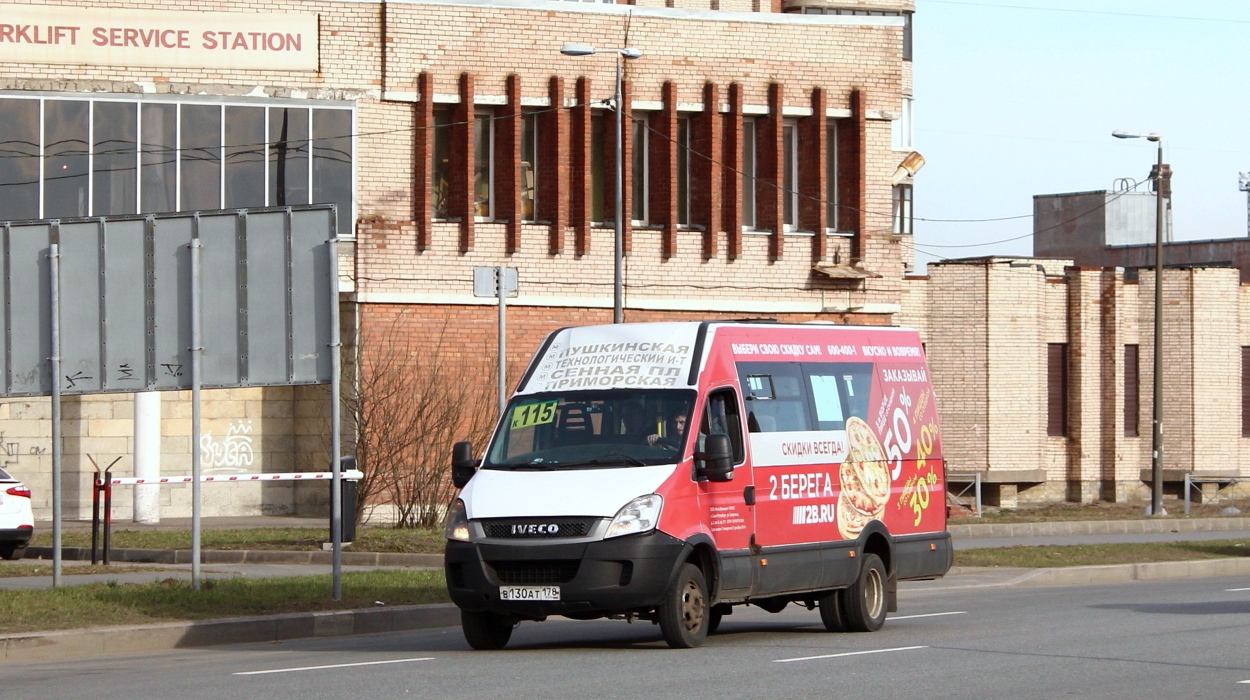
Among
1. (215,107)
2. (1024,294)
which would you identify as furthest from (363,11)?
(1024,294)

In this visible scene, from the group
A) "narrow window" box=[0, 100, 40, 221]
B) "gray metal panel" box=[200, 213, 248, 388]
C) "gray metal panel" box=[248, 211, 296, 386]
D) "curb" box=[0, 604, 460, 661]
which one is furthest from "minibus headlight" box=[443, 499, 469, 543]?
"narrow window" box=[0, 100, 40, 221]

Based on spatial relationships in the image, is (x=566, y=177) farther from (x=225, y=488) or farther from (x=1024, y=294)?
(x=1024, y=294)

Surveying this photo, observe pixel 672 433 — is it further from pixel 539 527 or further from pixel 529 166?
pixel 529 166

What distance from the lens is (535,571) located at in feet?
40.5

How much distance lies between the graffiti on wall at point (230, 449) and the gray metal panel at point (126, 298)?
16.7 m

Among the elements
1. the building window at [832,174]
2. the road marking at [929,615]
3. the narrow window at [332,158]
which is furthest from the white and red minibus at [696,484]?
the building window at [832,174]

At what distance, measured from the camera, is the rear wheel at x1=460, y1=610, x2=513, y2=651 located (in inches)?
515

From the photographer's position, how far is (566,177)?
109 ft

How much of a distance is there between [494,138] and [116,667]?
71.0ft

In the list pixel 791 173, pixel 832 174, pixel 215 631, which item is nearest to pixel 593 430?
pixel 215 631

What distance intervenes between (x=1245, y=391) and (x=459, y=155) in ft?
76.9

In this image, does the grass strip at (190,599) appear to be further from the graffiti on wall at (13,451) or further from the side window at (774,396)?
the graffiti on wall at (13,451)

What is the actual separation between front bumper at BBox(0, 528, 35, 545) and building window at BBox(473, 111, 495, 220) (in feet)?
42.0

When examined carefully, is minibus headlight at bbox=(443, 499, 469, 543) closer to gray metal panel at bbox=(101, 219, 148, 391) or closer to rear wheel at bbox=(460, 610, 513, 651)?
rear wheel at bbox=(460, 610, 513, 651)
